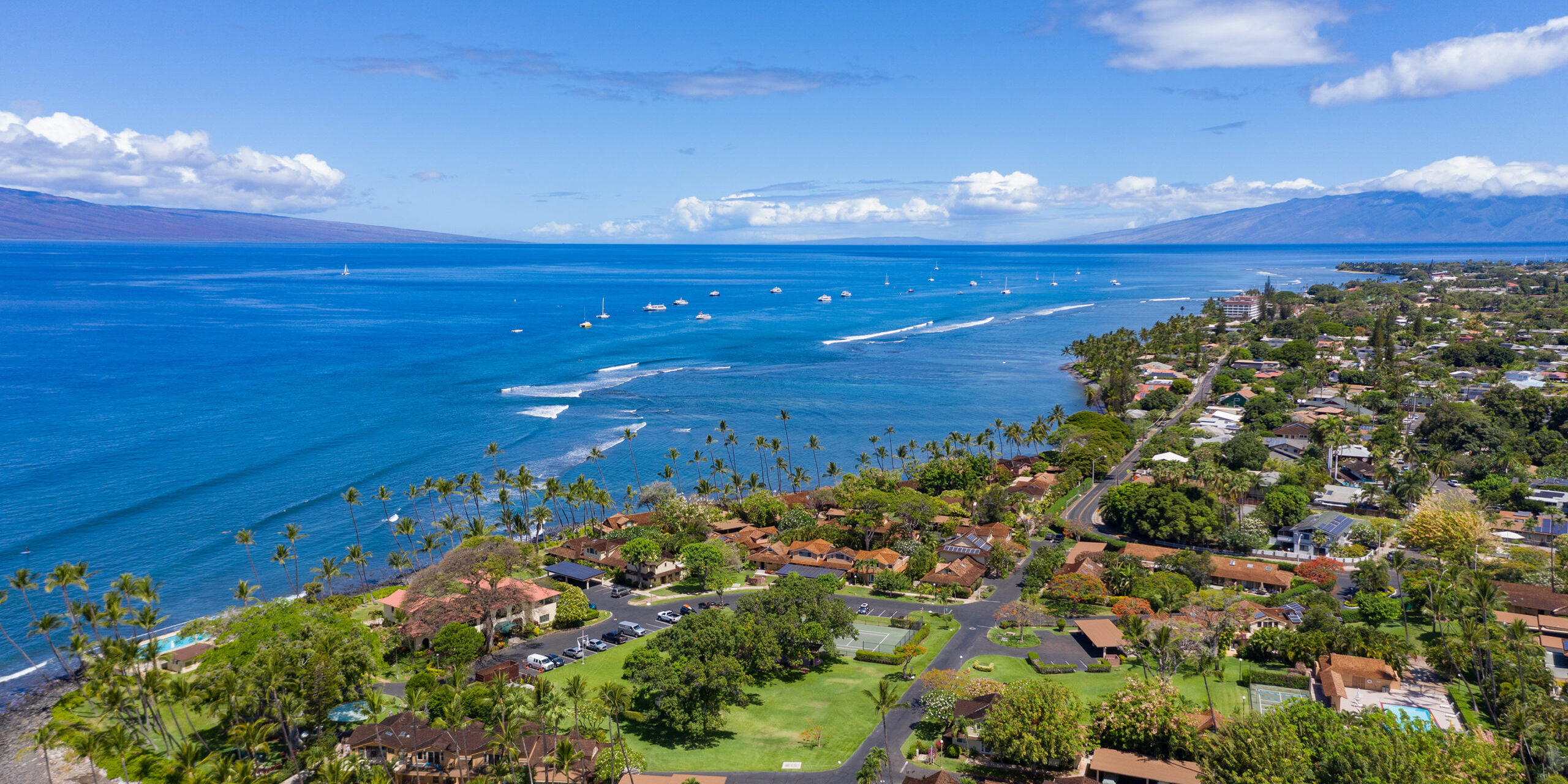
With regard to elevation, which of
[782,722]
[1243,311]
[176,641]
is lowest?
[782,722]

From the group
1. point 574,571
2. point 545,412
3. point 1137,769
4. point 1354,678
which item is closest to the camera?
point 1137,769

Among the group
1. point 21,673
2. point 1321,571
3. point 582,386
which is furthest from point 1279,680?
point 582,386

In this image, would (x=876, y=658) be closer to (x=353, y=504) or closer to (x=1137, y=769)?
(x=1137, y=769)

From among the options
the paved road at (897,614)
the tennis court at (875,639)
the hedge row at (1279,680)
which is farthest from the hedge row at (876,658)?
the hedge row at (1279,680)

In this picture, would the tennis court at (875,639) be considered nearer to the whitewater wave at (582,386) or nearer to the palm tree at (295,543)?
the palm tree at (295,543)

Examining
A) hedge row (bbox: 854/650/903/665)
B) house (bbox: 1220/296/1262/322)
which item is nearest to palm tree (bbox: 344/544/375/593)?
hedge row (bbox: 854/650/903/665)
